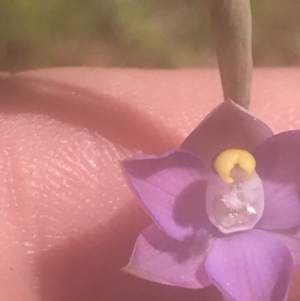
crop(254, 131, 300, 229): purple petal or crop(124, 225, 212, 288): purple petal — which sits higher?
crop(254, 131, 300, 229): purple petal

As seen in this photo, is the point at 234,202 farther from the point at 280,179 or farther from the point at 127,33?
the point at 127,33

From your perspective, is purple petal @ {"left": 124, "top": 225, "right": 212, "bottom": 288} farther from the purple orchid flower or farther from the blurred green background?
the blurred green background

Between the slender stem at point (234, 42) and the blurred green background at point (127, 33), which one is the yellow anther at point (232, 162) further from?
the blurred green background at point (127, 33)

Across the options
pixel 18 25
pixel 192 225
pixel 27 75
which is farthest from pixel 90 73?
pixel 192 225

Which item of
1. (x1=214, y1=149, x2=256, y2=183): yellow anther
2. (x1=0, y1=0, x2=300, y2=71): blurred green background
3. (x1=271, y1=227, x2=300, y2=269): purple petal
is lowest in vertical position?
(x1=271, y1=227, x2=300, y2=269): purple petal

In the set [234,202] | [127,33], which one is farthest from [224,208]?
[127,33]

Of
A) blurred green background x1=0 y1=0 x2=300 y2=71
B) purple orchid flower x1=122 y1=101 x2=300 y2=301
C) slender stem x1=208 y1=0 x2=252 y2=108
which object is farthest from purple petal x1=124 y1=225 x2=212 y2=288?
blurred green background x1=0 y1=0 x2=300 y2=71
